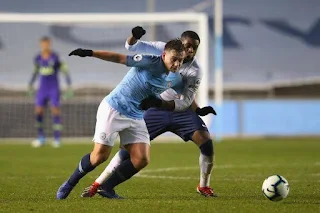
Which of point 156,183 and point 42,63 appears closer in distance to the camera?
point 156,183

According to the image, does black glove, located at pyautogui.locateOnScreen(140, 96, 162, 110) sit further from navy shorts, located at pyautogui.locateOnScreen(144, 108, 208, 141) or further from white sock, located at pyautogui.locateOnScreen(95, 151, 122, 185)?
navy shorts, located at pyautogui.locateOnScreen(144, 108, 208, 141)

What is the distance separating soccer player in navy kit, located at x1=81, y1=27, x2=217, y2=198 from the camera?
9656mm

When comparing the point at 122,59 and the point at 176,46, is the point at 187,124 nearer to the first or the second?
the point at 176,46

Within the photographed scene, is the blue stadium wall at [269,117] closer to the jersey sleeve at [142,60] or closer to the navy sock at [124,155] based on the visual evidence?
the navy sock at [124,155]

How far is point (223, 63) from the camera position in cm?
3353

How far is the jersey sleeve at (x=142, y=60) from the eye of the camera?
8961 mm

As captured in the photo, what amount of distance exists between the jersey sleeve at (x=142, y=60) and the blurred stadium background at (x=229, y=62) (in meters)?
13.4

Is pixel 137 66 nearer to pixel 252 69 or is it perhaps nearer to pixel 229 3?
pixel 252 69

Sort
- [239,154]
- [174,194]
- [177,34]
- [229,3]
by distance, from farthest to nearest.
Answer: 1. [229,3]
2. [177,34]
3. [239,154]
4. [174,194]

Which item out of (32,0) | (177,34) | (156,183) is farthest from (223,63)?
(156,183)

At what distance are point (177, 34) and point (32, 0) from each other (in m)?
13.0

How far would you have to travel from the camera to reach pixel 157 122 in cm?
1056

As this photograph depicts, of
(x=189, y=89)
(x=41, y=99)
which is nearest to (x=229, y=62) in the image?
(x=41, y=99)

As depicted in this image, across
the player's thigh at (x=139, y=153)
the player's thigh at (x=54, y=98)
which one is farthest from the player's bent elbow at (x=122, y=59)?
the player's thigh at (x=54, y=98)
